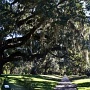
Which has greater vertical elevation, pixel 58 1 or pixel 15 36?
pixel 58 1

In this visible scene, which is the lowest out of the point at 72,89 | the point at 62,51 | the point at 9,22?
the point at 72,89

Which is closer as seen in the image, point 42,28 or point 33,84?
point 42,28

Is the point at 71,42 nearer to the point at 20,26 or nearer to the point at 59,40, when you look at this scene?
the point at 59,40

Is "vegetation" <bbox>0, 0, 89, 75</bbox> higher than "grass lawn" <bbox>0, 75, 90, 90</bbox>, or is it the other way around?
"vegetation" <bbox>0, 0, 89, 75</bbox>

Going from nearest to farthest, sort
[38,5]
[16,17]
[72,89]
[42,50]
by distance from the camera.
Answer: [72,89], [38,5], [16,17], [42,50]

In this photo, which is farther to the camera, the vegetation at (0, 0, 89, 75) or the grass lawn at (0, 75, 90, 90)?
the grass lawn at (0, 75, 90, 90)

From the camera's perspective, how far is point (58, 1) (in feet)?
62.0

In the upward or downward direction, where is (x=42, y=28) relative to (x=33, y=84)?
upward

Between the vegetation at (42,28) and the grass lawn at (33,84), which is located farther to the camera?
the grass lawn at (33,84)

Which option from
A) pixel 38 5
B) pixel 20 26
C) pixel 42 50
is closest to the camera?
pixel 38 5

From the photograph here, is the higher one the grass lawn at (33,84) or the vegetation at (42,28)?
the vegetation at (42,28)

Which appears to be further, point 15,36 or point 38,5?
point 15,36

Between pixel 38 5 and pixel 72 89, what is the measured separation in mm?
10144

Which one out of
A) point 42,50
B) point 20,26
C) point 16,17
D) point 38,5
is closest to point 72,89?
point 38,5
